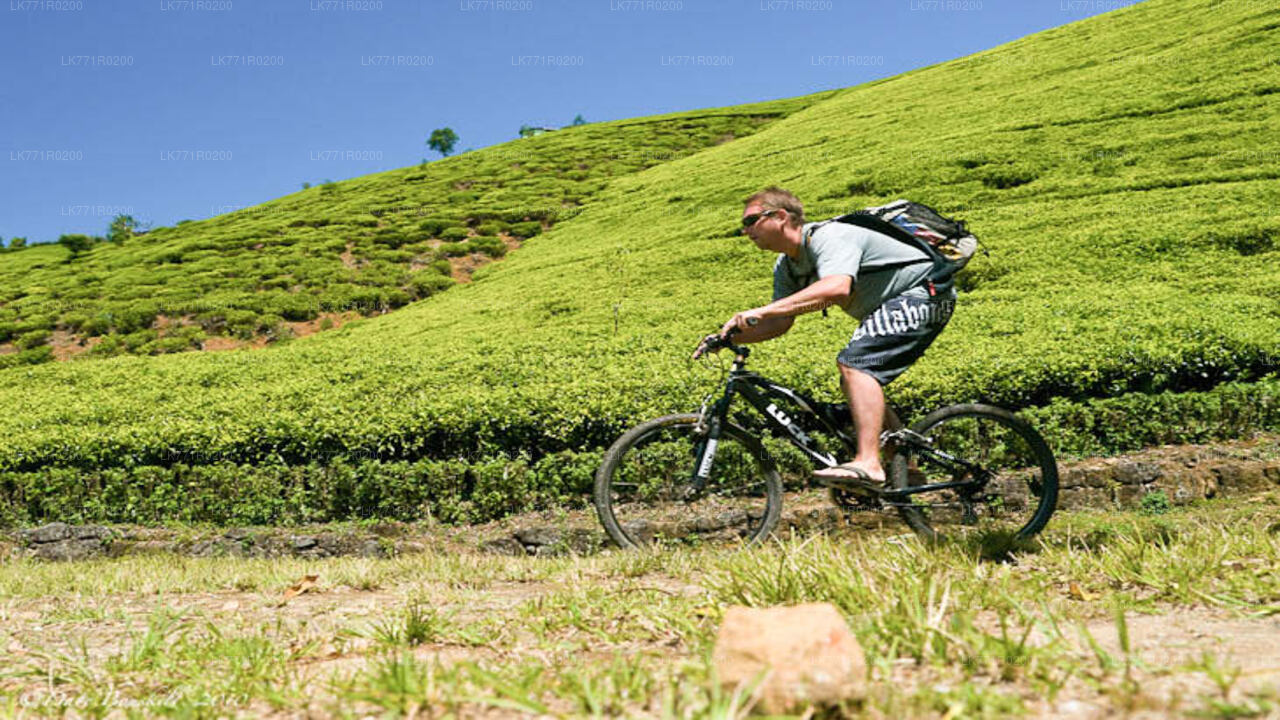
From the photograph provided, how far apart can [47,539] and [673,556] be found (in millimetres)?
6584

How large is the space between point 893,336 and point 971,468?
114cm

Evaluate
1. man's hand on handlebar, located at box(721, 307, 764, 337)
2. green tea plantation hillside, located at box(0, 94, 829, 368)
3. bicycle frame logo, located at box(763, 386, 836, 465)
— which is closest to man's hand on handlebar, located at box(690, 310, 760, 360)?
man's hand on handlebar, located at box(721, 307, 764, 337)

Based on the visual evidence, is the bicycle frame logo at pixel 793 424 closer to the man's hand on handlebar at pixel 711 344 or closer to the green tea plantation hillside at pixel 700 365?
the man's hand on handlebar at pixel 711 344

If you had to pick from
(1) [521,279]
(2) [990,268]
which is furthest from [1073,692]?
(1) [521,279]

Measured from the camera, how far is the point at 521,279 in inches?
661

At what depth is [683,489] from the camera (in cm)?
518

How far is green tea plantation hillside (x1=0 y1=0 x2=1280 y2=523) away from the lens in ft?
22.5

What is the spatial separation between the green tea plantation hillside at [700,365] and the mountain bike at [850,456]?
1.83 metres

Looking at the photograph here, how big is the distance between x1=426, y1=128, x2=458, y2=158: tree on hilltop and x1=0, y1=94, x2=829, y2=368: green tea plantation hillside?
45.8 m

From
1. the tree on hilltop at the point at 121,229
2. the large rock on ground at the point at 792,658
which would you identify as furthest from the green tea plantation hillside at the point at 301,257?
the large rock on ground at the point at 792,658

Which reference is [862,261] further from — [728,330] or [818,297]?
[728,330]

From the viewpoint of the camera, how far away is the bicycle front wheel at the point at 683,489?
4.67m

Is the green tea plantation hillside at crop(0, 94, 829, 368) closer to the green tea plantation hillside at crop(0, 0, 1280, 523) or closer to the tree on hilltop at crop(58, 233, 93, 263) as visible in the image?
the tree on hilltop at crop(58, 233, 93, 263)

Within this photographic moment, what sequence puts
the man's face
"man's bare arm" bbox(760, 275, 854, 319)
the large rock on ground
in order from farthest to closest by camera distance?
the man's face
"man's bare arm" bbox(760, 275, 854, 319)
the large rock on ground
